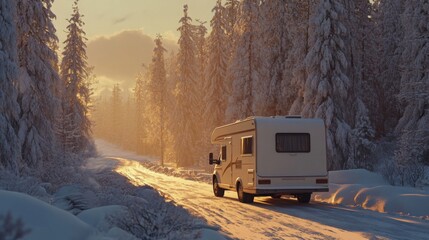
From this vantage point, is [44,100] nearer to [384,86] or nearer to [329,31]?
[329,31]

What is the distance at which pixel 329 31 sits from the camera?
91.4 feet

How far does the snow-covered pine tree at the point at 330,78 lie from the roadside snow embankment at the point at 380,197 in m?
8.81

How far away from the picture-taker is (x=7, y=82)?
1675 centimetres

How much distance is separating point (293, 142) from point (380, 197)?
325 cm

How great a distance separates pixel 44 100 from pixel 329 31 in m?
16.1

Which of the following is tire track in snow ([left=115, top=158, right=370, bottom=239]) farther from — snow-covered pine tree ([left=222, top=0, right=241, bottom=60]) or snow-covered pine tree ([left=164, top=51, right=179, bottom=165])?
snow-covered pine tree ([left=164, top=51, right=179, bottom=165])

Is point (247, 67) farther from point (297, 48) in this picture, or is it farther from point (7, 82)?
point (7, 82)

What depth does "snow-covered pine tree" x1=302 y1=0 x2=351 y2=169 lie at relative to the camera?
27.9 m

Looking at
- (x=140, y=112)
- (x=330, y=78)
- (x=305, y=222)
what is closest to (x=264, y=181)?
(x=305, y=222)

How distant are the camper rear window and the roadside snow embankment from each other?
80.4 inches

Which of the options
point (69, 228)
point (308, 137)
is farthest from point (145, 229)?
point (308, 137)

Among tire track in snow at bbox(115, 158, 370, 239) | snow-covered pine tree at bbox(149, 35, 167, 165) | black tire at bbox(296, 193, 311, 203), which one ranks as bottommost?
tire track in snow at bbox(115, 158, 370, 239)

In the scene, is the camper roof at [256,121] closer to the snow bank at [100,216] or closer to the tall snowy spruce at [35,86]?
the snow bank at [100,216]

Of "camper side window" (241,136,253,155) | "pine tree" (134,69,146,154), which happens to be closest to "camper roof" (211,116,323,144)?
"camper side window" (241,136,253,155)
